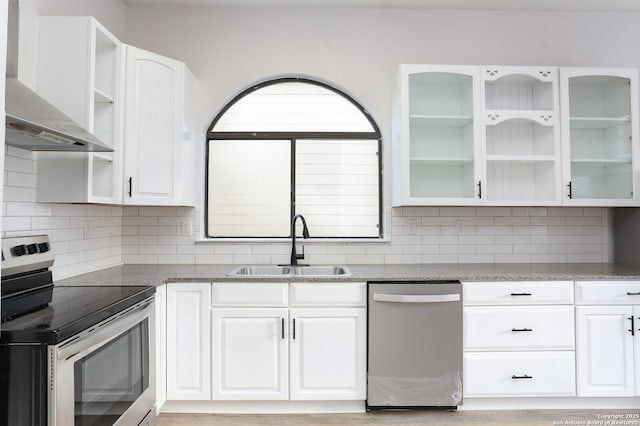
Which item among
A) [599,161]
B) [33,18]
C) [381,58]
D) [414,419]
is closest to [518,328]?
[414,419]

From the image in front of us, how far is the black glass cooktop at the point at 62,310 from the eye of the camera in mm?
1336

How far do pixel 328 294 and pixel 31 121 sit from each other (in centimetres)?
168

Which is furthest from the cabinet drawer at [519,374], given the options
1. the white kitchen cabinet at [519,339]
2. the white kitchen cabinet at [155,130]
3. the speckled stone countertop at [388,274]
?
the white kitchen cabinet at [155,130]

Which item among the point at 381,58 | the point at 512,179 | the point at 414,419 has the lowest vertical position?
the point at 414,419

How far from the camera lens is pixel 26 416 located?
1297 millimetres

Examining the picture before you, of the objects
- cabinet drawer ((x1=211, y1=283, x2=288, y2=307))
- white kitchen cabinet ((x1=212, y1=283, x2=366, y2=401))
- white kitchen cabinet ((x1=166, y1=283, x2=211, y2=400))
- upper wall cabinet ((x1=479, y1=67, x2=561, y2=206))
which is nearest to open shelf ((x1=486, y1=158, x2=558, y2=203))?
upper wall cabinet ((x1=479, y1=67, x2=561, y2=206))

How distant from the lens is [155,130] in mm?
2711

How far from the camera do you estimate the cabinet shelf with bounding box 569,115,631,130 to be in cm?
295

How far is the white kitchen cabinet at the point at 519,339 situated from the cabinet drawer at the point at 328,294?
2.09 feet

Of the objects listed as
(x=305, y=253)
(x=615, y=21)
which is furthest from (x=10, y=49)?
(x=615, y=21)

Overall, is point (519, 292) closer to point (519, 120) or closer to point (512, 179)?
point (512, 179)

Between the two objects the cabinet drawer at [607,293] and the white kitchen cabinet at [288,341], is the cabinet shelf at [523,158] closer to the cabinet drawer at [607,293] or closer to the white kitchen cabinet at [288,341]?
the cabinet drawer at [607,293]

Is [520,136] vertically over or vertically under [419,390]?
over

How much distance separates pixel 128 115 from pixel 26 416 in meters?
1.81
